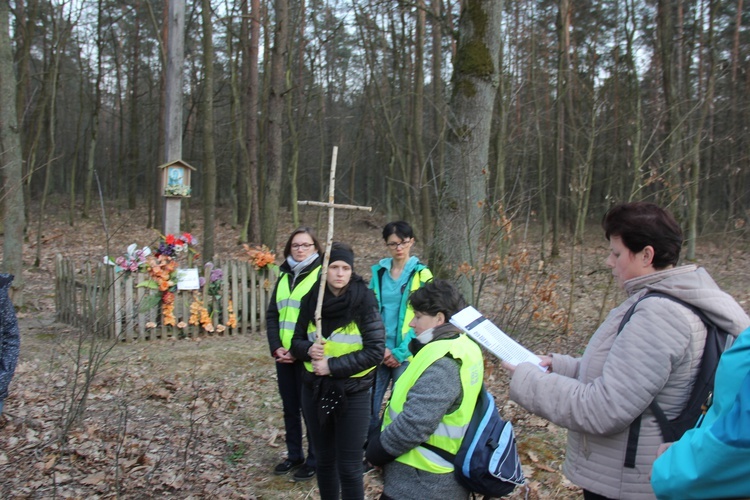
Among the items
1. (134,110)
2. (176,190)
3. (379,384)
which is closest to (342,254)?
(379,384)

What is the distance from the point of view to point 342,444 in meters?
3.40

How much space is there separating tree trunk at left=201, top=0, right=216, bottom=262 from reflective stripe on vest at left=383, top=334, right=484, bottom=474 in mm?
11145

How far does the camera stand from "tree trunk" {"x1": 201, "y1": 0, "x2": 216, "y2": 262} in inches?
483

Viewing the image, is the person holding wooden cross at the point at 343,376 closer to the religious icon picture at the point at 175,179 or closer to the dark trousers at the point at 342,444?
the dark trousers at the point at 342,444

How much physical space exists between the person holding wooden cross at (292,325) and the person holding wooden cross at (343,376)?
70cm

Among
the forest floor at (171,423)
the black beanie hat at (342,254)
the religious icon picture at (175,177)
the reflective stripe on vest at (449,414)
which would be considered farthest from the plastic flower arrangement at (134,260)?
the reflective stripe on vest at (449,414)

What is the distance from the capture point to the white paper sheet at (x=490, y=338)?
2.26 m

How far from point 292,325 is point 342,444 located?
1.04m

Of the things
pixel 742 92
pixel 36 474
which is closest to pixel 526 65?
pixel 742 92

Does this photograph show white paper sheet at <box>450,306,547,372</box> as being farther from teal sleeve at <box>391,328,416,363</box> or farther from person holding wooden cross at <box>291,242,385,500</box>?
teal sleeve at <box>391,328,416,363</box>

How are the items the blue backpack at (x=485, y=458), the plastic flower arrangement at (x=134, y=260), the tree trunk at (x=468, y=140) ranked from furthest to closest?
1. the plastic flower arrangement at (x=134, y=260)
2. the tree trunk at (x=468, y=140)
3. the blue backpack at (x=485, y=458)

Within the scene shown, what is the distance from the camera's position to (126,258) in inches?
324

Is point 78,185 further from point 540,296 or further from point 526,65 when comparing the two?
point 540,296

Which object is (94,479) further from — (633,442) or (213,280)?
(213,280)
